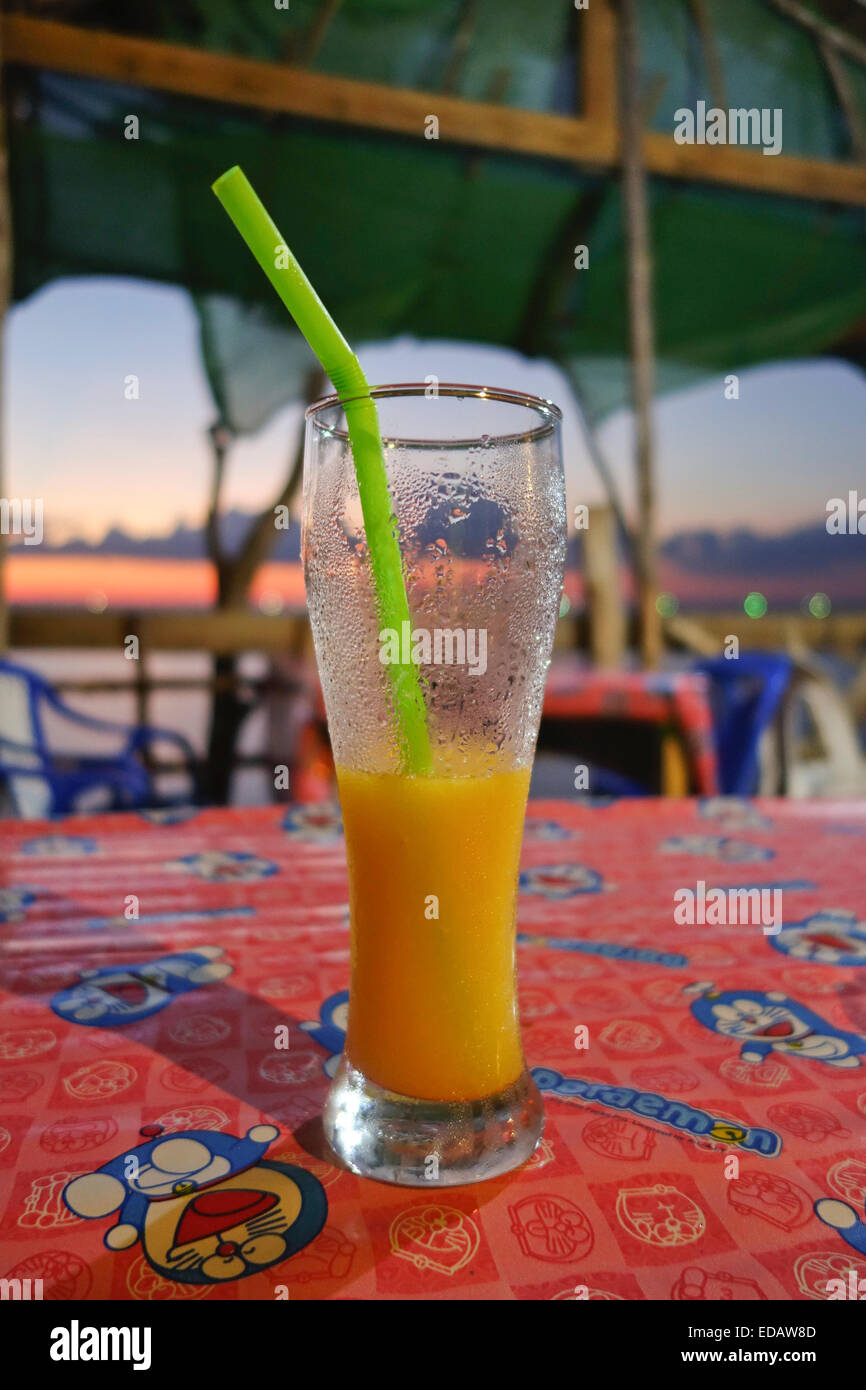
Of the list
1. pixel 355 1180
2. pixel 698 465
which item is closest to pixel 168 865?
pixel 355 1180

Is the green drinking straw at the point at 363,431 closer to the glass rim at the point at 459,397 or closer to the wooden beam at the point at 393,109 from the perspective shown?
the glass rim at the point at 459,397

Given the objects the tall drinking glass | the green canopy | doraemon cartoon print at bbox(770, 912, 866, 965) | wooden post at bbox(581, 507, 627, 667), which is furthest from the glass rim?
the green canopy

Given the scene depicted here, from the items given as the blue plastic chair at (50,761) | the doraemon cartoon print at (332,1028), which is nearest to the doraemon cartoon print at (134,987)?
the doraemon cartoon print at (332,1028)

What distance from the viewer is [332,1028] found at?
2.44 feet

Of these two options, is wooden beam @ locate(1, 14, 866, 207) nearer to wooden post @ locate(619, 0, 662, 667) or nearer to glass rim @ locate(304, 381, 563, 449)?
wooden post @ locate(619, 0, 662, 667)

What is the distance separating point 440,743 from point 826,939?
55 centimetres

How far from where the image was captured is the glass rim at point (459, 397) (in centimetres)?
58

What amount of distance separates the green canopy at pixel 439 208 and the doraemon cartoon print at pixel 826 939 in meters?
4.33

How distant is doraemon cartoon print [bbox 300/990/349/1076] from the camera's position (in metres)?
0.69

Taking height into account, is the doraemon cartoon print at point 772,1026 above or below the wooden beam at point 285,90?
below

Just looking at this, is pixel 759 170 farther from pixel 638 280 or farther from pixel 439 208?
pixel 439 208

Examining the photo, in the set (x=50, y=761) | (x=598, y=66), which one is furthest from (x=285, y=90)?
(x=50, y=761)

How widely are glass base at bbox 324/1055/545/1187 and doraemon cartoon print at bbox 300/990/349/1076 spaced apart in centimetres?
9
